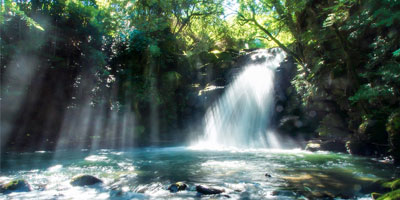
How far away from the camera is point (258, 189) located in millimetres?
6734

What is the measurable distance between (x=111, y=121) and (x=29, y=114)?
215 inches

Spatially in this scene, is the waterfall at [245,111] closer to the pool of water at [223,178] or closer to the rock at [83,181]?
the pool of water at [223,178]

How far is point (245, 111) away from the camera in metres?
21.0

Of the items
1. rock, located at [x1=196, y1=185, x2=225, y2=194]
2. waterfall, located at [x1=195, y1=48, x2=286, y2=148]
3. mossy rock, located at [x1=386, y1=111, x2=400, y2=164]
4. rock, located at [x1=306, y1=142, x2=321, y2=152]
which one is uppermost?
waterfall, located at [x1=195, y1=48, x2=286, y2=148]

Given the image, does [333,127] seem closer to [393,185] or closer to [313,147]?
[313,147]

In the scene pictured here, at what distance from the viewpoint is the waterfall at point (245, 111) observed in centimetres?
1981

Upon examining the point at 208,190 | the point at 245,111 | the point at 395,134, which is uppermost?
the point at 245,111

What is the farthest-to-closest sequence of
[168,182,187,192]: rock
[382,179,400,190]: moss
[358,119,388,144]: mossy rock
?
[358,119,388,144]: mossy rock, [168,182,187,192]: rock, [382,179,400,190]: moss

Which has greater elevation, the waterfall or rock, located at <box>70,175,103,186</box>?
the waterfall

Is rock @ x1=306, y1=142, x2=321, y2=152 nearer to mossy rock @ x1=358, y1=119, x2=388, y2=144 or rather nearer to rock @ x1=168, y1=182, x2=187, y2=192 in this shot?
mossy rock @ x1=358, y1=119, x2=388, y2=144

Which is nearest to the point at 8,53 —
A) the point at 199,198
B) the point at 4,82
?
the point at 4,82

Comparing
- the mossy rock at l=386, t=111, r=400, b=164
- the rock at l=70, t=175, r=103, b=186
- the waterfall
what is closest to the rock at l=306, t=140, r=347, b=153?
the mossy rock at l=386, t=111, r=400, b=164

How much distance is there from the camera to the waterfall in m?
19.8

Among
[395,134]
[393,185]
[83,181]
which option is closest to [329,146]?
[395,134]
